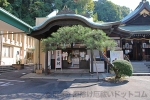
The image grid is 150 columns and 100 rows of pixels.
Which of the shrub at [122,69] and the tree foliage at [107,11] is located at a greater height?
the tree foliage at [107,11]

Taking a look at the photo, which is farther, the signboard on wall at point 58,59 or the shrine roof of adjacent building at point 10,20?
the signboard on wall at point 58,59

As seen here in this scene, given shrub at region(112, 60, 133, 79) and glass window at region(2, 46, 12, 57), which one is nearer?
shrub at region(112, 60, 133, 79)

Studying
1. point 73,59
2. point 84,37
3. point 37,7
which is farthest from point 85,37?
point 37,7

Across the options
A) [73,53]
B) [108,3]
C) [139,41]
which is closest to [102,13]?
[108,3]

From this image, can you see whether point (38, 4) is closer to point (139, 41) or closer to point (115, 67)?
point (139, 41)

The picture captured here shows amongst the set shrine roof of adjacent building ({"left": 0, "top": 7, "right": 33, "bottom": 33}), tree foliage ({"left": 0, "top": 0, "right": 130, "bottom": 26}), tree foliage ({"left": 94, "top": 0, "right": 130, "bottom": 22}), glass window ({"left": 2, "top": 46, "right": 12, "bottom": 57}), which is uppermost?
tree foliage ({"left": 94, "top": 0, "right": 130, "bottom": 22})

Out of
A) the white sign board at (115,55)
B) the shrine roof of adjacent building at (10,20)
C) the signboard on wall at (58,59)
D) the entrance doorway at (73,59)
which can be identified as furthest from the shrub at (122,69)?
the shrine roof of adjacent building at (10,20)

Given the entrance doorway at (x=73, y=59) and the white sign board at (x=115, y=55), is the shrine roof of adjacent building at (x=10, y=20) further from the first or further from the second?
the white sign board at (x=115, y=55)

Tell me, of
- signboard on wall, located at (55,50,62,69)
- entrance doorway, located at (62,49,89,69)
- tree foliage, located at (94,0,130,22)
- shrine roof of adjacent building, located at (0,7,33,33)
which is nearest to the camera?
shrine roof of adjacent building, located at (0,7,33,33)

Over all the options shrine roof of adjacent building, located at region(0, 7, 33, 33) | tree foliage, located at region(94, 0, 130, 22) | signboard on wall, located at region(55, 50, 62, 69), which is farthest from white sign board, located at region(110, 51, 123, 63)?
tree foliage, located at region(94, 0, 130, 22)

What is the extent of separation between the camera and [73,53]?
15.2m

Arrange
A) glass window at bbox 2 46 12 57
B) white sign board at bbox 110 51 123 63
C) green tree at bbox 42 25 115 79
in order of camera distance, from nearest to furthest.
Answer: green tree at bbox 42 25 115 79 < white sign board at bbox 110 51 123 63 < glass window at bbox 2 46 12 57

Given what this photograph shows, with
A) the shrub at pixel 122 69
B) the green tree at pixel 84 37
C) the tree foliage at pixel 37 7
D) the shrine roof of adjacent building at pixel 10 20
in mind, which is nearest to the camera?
the shrine roof of adjacent building at pixel 10 20

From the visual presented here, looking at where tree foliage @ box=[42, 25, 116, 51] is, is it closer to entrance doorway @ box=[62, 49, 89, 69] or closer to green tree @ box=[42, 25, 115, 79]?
green tree @ box=[42, 25, 115, 79]
